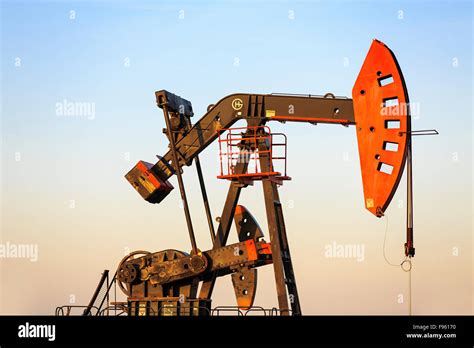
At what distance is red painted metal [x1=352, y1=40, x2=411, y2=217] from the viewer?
16703 mm

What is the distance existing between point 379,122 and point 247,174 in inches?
97.3

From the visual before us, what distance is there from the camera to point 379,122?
17.0 m

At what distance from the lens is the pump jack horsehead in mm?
16906

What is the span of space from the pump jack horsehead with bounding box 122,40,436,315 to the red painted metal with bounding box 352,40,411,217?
17 mm

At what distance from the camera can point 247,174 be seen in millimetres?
17641

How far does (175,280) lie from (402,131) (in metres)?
4.93

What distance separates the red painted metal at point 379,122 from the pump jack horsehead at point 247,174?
0.02 m
